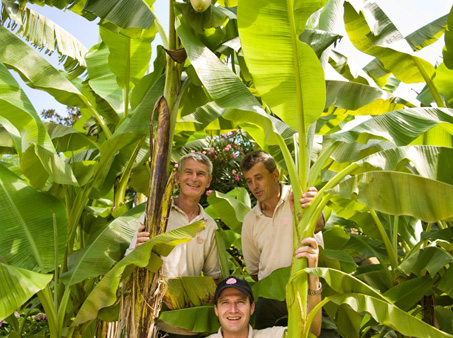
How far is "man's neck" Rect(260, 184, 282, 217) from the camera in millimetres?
3679

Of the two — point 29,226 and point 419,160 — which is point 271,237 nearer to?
point 419,160

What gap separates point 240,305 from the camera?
10.4 feet

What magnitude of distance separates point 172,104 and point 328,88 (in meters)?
1.29

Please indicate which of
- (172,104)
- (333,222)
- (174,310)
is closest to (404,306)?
(333,222)

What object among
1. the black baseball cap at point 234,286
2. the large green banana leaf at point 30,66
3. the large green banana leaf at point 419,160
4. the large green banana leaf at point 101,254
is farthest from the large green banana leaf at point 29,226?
the large green banana leaf at point 419,160

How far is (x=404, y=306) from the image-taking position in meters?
3.84

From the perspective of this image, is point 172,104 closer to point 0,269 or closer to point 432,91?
point 0,269

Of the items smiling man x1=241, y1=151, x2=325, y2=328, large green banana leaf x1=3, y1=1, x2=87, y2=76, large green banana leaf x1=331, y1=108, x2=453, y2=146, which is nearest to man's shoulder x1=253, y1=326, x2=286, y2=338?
smiling man x1=241, y1=151, x2=325, y2=328

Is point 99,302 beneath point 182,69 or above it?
beneath

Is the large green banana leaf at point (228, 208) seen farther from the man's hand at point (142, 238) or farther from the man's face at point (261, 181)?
the man's hand at point (142, 238)

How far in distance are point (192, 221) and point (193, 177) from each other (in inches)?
13.2

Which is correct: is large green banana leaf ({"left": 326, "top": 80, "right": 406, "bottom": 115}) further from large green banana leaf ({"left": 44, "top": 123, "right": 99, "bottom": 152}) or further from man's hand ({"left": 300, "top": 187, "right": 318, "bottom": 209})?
large green banana leaf ({"left": 44, "top": 123, "right": 99, "bottom": 152})

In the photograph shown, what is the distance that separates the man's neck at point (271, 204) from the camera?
3.68 meters

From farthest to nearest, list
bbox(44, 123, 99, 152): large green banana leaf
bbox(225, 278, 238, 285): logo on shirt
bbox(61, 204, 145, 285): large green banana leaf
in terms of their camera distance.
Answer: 1. bbox(44, 123, 99, 152): large green banana leaf
2. bbox(61, 204, 145, 285): large green banana leaf
3. bbox(225, 278, 238, 285): logo on shirt
